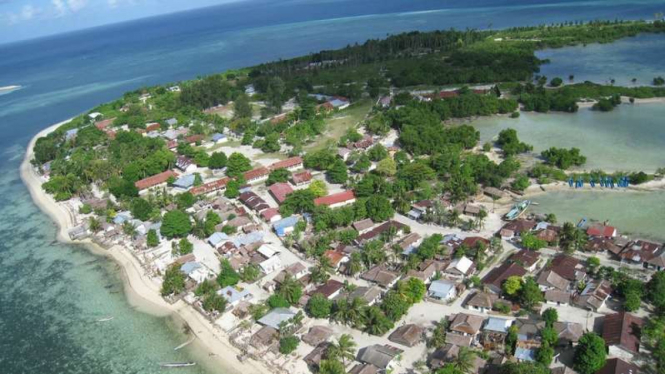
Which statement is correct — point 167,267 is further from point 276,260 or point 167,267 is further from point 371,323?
point 371,323

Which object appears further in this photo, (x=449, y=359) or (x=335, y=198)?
(x=335, y=198)

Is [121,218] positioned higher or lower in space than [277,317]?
higher

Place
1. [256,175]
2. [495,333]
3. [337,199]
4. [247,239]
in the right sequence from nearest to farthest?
[495,333]
[247,239]
[337,199]
[256,175]

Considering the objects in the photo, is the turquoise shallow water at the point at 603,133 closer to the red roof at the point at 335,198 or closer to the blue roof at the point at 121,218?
the red roof at the point at 335,198

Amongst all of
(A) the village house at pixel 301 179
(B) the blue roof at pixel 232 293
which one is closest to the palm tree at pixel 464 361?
(B) the blue roof at pixel 232 293

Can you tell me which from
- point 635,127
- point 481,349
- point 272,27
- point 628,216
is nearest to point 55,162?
point 481,349

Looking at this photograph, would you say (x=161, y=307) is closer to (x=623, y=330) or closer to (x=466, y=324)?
(x=466, y=324)

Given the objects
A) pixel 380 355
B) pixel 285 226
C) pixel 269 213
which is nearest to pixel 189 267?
pixel 285 226

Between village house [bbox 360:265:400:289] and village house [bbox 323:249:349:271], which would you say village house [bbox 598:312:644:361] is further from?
village house [bbox 323:249:349:271]
